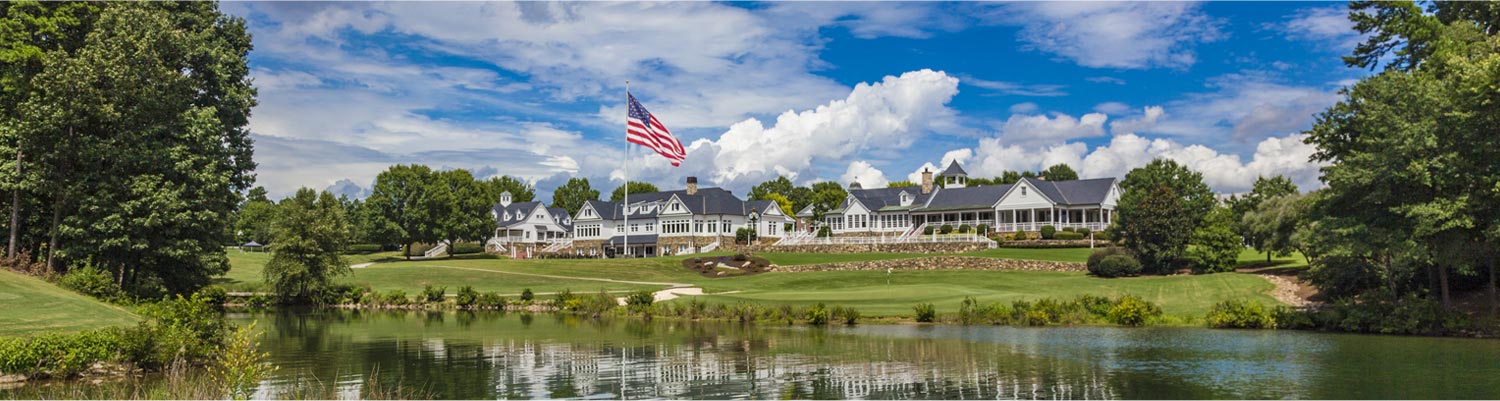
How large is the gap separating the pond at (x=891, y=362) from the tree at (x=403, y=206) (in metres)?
62.5

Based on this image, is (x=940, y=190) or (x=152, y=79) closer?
(x=152, y=79)

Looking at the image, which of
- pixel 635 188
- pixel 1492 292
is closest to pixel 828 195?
pixel 635 188

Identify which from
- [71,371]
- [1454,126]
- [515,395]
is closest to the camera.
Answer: [515,395]

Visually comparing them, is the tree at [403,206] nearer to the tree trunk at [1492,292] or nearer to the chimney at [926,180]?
the chimney at [926,180]

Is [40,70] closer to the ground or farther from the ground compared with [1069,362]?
farther from the ground

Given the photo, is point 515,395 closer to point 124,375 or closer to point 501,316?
point 124,375

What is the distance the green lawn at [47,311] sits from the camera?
21.5m

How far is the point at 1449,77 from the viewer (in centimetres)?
3023

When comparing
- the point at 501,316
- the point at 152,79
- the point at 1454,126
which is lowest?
the point at 501,316

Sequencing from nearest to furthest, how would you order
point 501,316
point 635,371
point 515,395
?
point 515,395 → point 635,371 → point 501,316

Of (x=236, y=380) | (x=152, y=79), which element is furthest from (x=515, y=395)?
(x=152, y=79)

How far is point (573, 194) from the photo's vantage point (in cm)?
15588

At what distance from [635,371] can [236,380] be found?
34.5 feet

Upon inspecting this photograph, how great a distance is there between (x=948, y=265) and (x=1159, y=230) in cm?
1474
